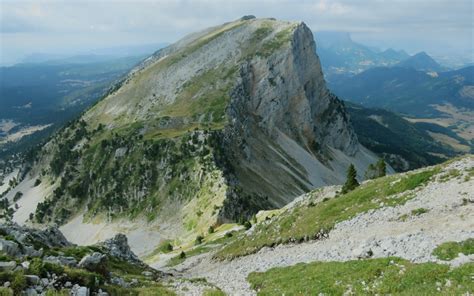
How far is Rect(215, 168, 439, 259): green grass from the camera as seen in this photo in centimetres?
4075

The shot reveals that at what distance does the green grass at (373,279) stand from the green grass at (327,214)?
10.8 m

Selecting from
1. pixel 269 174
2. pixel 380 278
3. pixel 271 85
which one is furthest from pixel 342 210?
pixel 271 85

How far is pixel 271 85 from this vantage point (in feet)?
643

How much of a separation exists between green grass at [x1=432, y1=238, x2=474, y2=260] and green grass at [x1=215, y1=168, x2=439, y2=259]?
42.5 feet

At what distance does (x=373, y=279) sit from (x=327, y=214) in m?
20.3

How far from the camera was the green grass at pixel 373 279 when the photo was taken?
67.3ft

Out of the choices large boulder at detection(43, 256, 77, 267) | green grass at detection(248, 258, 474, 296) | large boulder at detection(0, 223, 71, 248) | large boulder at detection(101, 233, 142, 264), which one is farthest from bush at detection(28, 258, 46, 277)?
large boulder at detection(101, 233, 142, 264)

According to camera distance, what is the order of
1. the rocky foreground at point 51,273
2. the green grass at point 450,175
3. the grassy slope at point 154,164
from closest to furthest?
the rocky foreground at point 51,273 < the green grass at point 450,175 < the grassy slope at point 154,164

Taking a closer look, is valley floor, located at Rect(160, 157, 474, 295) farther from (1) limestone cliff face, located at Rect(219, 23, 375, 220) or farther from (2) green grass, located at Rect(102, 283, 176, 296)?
(1) limestone cliff face, located at Rect(219, 23, 375, 220)

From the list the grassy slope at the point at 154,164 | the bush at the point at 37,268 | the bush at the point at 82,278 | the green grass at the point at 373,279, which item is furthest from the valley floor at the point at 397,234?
the grassy slope at the point at 154,164

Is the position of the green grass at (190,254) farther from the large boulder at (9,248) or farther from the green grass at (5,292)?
the green grass at (5,292)

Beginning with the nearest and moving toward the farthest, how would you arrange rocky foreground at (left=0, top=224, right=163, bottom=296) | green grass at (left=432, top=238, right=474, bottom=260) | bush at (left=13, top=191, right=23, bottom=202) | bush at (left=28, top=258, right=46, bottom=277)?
rocky foreground at (left=0, top=224, right=163, bottom=296) → bush at (left=28, top=258, right=46, bottom=277) → green grass at (left=432, top=238, right=474, bottom=260) → bush at (left=13, top=191, right=23, bottom=202)

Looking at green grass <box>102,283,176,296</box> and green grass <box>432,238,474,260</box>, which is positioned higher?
green grass <box>432,238,474,260</box>

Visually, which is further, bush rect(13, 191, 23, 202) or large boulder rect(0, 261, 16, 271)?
bush rect(13, 191, 23, 202)
